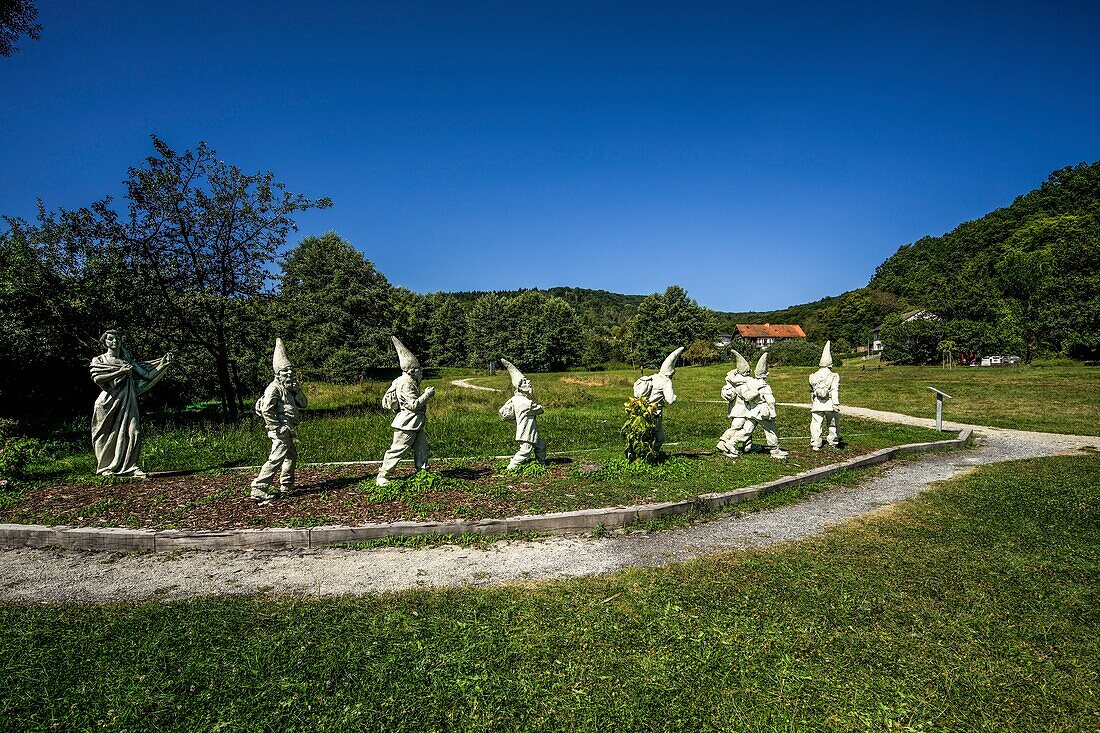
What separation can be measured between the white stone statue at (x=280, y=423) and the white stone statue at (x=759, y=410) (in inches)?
345

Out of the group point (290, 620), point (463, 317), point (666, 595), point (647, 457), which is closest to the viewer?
point (290, 620)

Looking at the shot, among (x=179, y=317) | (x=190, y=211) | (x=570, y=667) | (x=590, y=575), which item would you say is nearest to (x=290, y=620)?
(x=570, y=667)

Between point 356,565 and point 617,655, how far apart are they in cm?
354

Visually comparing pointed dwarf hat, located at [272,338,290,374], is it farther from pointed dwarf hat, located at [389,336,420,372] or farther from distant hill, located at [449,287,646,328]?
distant hill, located at [449,287,646,328]

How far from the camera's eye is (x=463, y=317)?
70625mm

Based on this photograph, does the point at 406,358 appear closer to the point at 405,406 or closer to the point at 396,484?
the point at 405,406

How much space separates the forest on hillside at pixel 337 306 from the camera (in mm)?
16672

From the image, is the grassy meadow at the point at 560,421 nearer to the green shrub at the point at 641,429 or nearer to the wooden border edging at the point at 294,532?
the green shrub at the point at 641,429

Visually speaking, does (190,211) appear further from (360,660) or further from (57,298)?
(360,660)

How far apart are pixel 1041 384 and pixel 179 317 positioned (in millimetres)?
39777

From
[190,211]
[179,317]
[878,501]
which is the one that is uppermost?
[190,211]

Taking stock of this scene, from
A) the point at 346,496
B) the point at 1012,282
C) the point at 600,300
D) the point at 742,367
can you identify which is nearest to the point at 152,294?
the point at 346,496

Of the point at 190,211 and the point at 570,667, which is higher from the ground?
the point at 190,211

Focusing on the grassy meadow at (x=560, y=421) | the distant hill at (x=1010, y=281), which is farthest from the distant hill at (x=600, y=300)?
the grassy meadow at (x=560, y=421)
